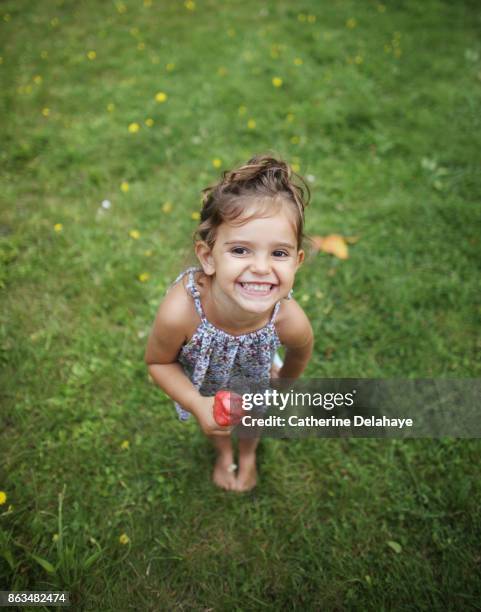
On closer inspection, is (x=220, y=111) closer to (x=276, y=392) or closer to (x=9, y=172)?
(x=9, y=172)

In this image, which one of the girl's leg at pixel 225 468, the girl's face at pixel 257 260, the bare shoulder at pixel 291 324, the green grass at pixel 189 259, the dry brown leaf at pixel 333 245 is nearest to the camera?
the girl's face at pixel 257 260

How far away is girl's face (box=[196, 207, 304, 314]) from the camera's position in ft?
4.17

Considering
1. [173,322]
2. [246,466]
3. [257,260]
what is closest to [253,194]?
[257,260]

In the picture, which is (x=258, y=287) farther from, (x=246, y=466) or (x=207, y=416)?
(x=246, y=466)

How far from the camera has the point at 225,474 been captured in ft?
6.64

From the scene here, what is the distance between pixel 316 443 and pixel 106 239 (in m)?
1.83

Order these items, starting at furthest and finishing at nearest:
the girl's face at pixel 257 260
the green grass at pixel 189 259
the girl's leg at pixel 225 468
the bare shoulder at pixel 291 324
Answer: the girl's leg at pixel 225 468, the green grass at pixel 189 259, the bare shoulder at pixel 291 324, the girl's face at pixel 257 260

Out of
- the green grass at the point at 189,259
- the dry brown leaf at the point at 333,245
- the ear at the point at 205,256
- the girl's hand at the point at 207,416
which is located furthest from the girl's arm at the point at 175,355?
the dry brown leaf at the point at 333,245

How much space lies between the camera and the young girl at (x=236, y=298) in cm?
129

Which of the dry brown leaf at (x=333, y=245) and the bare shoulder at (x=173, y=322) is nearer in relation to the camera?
the bare shoulder at (x=173, y=322)

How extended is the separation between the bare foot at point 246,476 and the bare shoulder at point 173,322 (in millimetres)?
785

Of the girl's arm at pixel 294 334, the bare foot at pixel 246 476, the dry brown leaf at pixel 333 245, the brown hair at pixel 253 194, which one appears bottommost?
the bare foot at pixel 246 476

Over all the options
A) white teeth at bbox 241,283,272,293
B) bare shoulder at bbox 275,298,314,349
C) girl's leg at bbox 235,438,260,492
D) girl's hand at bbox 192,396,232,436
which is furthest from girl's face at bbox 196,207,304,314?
girl's leg at bbox 235,438,260,492

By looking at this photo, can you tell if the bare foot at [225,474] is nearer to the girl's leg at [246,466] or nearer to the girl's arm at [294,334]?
the girl's leg at [246,466]
